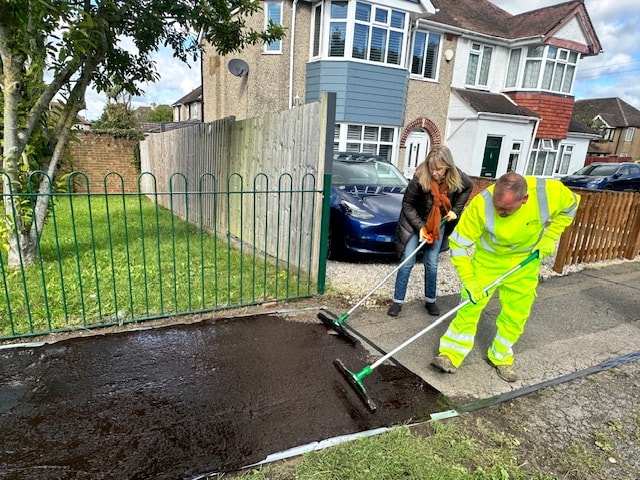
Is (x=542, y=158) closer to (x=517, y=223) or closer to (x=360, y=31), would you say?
(x=360, y=31)

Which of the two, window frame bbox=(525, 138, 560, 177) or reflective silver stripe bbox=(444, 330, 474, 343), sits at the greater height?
window frame bbox=(525, 138, 560, 177)

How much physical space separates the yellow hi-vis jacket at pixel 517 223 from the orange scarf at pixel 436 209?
0.82m

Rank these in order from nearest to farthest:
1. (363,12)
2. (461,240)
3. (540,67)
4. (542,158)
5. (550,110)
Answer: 1. (461,240)
2. (363,12)
3. (540,67)
4. (550,110)
5. (542,158)

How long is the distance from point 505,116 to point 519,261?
42.9 feet

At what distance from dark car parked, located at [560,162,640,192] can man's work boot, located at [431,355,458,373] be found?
1399 centimetres

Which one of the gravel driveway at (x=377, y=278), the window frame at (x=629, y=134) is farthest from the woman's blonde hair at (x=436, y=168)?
the window frame at (x=629, y=134)

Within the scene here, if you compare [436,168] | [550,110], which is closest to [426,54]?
[550,110]

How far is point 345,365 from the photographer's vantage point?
320 cm

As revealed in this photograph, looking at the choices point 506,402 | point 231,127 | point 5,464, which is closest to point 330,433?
point 506,402

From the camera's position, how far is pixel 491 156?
580 inches

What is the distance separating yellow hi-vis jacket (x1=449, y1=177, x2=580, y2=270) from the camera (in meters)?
2.69

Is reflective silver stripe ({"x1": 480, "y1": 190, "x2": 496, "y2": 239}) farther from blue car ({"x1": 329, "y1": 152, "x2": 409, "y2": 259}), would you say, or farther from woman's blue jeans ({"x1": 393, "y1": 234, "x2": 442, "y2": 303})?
blue car ({"x1": 329, "y1": 152, "x2": 409, "y2": 259})

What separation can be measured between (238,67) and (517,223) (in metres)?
12.5

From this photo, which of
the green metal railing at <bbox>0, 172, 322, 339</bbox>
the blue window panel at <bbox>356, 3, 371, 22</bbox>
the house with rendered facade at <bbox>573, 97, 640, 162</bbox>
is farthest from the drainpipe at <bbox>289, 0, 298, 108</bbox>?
the house with rendered facade at <bbox>573, 97, 640, 162</bbox>
